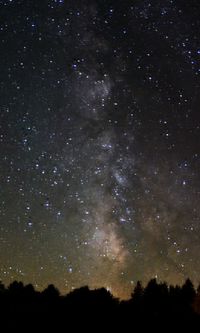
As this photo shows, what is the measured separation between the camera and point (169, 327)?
2719 centimetres

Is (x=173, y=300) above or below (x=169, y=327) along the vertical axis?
above

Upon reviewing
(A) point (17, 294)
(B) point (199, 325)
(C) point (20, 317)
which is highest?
(A) point (17, 294)

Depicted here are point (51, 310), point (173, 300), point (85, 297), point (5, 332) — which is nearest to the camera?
point (5, 332)

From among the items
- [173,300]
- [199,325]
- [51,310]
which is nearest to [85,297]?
[51,310]

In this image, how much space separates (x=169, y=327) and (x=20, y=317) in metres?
8.60

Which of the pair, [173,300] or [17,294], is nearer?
[17,294]

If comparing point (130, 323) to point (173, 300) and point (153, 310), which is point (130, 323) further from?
point (173, 300)

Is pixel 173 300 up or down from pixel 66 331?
up

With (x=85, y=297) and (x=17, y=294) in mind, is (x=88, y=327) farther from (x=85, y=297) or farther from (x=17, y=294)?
(x=17, y=294)

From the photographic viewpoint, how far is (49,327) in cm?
2617

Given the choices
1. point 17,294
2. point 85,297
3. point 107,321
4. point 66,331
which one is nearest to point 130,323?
point 107,321

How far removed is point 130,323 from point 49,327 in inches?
184

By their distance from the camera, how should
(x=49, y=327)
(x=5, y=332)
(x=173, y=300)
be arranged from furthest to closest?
(x=173, y=300) → (x=49, y=327) → (x=5, y=332)

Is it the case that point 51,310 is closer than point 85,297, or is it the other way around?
point 51,310
